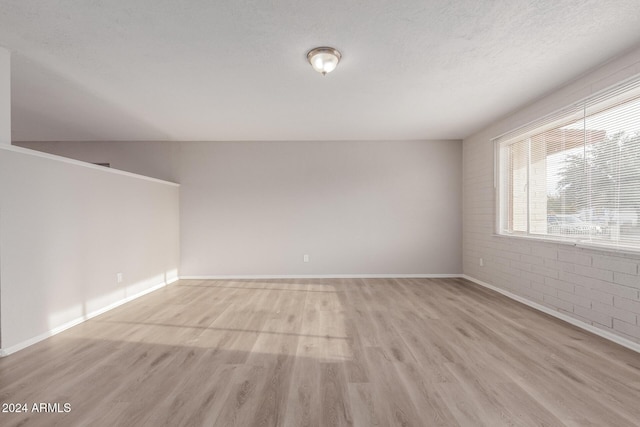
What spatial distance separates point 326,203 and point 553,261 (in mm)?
3467

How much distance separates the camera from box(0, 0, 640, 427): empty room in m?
1.91

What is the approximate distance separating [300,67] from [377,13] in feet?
3.12

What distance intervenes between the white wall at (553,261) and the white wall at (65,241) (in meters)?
5.36

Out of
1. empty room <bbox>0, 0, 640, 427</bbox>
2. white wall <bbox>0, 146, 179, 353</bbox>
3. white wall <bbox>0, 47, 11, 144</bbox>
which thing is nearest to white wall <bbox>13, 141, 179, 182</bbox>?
empty room <bbox>0, 0, 640, 427</bbox>

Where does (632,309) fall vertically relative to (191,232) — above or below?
below

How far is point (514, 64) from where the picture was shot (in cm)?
271

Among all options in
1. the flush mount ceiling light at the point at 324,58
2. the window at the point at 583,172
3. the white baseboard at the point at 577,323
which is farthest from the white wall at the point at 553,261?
the flush mount ceiling light at the point at 324,58

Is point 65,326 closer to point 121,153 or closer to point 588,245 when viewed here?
point 121,153

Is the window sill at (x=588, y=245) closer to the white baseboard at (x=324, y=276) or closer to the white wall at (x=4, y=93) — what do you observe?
the white baseboard at (x=324, y=276)

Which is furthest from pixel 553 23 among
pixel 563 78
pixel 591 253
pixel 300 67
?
pixel 591 253

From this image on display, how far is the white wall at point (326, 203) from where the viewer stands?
18.0 feet

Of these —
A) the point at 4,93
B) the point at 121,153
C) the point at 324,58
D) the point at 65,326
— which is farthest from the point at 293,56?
the point at 121,153

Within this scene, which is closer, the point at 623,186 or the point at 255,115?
the point at 623,186

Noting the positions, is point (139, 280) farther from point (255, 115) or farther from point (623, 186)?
point (623, 186)
